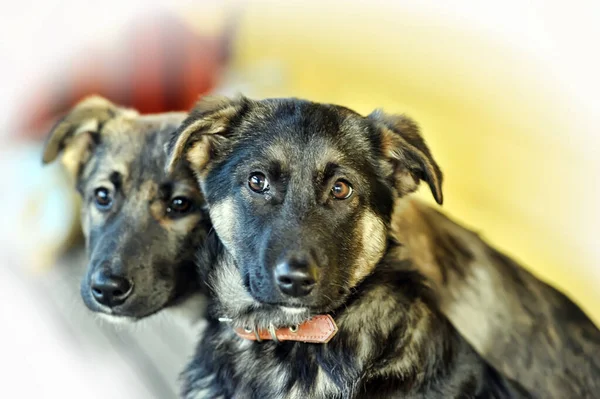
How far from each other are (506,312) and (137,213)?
6.08 ft

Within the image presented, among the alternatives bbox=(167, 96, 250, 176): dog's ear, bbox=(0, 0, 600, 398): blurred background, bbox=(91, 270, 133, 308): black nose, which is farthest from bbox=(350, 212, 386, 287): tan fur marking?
bbox=(91, 270, 133, 308): black nose

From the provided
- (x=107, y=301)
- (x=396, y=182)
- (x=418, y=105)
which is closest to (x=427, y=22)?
(x=418, y=105)

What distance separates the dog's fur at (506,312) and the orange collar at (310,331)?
2.19ft

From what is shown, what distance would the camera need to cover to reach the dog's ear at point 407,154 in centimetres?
209

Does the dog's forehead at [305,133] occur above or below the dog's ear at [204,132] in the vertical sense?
above

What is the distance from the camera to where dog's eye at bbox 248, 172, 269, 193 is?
211cm

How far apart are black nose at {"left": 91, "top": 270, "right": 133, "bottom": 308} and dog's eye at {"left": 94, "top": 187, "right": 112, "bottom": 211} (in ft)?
1.31

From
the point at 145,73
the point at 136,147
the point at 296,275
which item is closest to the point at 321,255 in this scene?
the point at 296,275

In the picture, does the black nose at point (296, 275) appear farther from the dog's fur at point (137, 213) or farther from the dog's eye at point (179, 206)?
the dog's eye at point (179, 206)

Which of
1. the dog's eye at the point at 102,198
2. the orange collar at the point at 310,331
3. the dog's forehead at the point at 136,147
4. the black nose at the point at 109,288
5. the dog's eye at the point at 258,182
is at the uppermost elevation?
the dog's eye at the point at 258,182

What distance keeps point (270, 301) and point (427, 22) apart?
1.65 meters

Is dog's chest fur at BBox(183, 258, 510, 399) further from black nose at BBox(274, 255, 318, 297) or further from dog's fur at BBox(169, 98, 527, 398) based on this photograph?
black nose at BBox(274, 255, 318, 297)

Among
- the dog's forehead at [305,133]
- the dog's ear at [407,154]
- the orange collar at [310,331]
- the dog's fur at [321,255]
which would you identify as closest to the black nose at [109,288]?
the dog's fur at [321,255]

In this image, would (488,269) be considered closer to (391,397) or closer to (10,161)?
(391,397)
